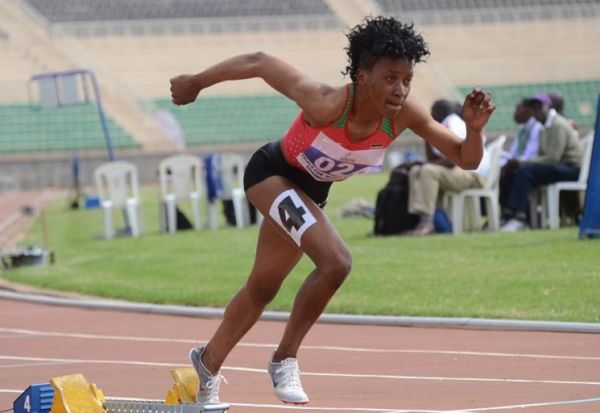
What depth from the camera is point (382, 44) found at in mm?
6070

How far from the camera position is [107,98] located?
4938 centimetres

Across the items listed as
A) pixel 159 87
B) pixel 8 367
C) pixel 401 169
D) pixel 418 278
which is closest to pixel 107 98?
pixel 159 87

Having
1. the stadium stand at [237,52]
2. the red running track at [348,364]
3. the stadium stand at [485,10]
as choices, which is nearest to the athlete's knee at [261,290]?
the red running track at [348,364]

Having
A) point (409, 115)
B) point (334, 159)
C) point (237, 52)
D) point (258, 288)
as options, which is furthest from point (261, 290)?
point (237, 52)

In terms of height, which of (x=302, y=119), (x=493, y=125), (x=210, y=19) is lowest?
(x=493, y=125)

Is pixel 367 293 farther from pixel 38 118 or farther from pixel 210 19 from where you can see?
pixel 210 19

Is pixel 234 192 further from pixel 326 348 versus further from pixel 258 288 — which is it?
pixel 258 288

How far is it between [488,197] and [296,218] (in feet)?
34.7

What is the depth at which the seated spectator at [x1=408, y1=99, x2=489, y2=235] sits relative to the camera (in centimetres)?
1606

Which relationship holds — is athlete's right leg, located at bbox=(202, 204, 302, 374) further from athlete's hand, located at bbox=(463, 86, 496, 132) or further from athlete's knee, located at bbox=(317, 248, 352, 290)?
athlete's hand, located at bbox=(463, 86, 496, 132)

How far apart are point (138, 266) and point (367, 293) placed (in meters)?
4.18

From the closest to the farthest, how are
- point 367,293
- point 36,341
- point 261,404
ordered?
1. point 261,404
2. point 36,341
3. point 367,293

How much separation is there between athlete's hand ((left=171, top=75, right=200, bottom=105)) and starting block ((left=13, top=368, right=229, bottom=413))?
129 cm

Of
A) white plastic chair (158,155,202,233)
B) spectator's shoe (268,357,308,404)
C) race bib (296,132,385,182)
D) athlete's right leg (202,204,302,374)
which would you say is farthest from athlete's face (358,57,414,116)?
white plastic chair (158,155,202,233)
